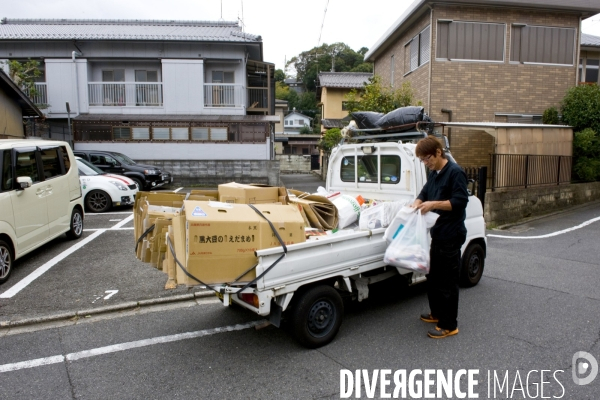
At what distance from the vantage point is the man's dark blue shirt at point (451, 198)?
12.3 ft

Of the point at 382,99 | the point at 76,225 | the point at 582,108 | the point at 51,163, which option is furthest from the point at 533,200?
the point at 51,163

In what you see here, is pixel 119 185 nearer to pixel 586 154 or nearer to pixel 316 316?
pixel 316 316

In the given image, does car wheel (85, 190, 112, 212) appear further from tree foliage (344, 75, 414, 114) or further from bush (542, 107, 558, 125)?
bush (542, 107, 558, 125)

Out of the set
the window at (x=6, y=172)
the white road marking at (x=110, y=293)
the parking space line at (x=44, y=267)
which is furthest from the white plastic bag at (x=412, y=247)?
the window at (x=6, y=172)

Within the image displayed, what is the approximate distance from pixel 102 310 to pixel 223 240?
2303 mm

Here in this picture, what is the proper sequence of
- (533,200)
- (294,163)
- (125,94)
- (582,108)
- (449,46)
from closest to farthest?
1. (533,200)
2. (582,108)
3. (449,46)
4. (125,94)
5. (294,163)

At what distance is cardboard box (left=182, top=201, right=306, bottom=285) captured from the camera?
305 cm

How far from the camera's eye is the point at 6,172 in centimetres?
559

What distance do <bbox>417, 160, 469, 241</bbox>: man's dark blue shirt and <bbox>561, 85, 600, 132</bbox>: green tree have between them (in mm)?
12745

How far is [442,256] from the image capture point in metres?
3.86

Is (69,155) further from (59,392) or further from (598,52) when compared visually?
(598,52)

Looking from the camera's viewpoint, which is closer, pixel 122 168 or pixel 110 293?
pixel 110 293

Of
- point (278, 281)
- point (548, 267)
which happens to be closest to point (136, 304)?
point (278, 281)

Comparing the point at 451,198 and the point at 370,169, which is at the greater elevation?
the point at 370,169
